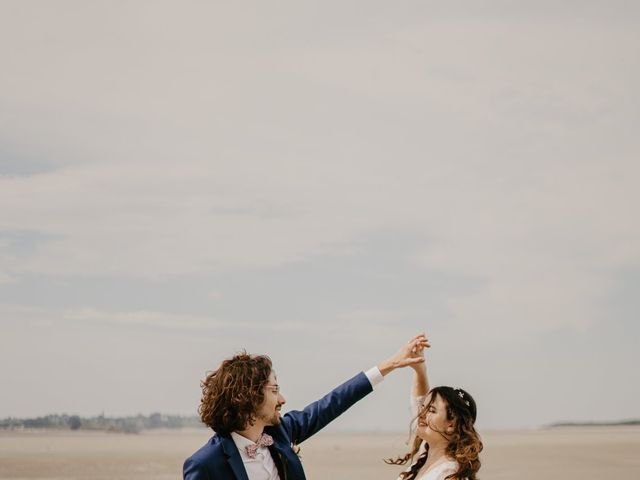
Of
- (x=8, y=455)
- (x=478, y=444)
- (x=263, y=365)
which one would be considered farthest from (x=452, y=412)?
(x=8, y=455)

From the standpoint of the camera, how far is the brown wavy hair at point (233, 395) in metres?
5.66

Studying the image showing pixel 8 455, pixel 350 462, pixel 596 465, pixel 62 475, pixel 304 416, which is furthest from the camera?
pixel 8 455

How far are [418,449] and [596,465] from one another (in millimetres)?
19042

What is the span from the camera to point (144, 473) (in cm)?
2177

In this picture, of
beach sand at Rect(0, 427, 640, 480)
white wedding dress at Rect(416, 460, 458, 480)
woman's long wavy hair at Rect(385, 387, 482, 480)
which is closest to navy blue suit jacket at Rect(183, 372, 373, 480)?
woman's long wavy hair at Rect(385, 387, 482, 480)

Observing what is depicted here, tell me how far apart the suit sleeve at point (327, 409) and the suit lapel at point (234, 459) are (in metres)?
0.42

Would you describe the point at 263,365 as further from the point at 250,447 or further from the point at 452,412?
the point at 452,412

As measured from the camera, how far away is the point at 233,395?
18.6ft

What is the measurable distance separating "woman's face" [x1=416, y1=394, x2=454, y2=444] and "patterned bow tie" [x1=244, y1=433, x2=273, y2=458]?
881mm

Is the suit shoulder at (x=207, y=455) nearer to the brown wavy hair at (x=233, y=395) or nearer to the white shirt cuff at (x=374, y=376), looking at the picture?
the brown wavy hair at (x=233, y=395)

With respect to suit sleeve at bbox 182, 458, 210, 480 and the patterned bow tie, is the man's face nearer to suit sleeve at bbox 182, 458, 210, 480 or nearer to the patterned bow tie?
the patterned bow tie

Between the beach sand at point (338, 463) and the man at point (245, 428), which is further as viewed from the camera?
the beach sand at point (338, 463)

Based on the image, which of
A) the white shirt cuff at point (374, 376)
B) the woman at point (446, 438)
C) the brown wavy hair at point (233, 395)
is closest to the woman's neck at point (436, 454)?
the woman at point (446, 438)

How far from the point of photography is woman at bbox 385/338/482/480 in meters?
5.44
